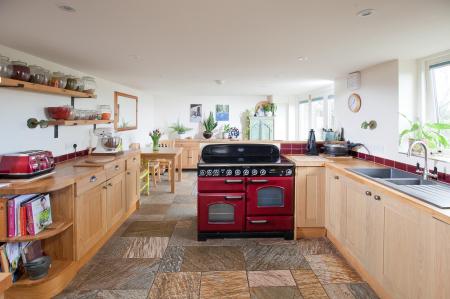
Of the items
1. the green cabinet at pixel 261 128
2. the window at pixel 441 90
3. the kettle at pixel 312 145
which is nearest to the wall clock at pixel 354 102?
the kettle at pixel 312 145

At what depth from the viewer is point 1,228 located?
2.17 meters

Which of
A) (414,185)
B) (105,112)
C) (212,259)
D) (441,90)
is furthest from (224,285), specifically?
(105,112)

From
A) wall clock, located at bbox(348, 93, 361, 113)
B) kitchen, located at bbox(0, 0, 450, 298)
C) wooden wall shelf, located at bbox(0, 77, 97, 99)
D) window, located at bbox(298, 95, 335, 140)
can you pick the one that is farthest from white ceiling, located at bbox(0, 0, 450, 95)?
window, located at bbox(298, 95, 335, 140)

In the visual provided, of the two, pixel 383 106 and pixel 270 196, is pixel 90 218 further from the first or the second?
pixel 383 106

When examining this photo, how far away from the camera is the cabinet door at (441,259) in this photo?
62.6 inches

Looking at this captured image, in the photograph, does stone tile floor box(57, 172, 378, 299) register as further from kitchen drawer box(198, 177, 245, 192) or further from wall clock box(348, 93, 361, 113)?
wall clock box(348, 93, 361, 113)

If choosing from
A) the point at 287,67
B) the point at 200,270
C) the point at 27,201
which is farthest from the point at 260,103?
the point at 27,201

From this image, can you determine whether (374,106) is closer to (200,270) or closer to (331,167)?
(331,167)

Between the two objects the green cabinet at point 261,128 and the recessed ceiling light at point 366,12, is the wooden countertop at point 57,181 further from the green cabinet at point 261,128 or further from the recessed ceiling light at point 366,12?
the green cabinet at point 261,128

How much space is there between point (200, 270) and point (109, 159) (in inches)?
64.9

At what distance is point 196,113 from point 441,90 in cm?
641

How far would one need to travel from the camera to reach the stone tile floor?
2426 millimetres

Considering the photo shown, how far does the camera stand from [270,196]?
11.3ft

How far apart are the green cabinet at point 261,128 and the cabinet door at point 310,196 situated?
4923 mm
